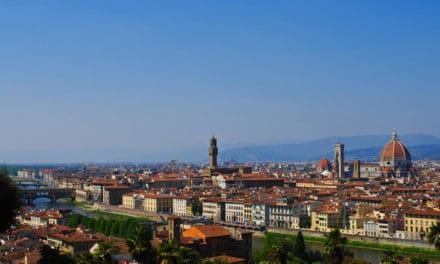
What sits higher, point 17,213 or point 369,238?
point 17,213

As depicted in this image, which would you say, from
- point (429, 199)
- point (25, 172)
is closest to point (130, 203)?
point (429, 199)

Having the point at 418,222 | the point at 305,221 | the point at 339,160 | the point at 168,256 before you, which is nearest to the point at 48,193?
the point at 339,160

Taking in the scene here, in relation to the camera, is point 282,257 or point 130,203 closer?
point 282,257

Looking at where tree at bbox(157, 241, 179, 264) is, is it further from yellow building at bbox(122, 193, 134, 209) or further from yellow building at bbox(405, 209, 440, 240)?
yellow building at bbox(122, 193, 134, 209)

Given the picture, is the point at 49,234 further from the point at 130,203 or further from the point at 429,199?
the point at 130,203

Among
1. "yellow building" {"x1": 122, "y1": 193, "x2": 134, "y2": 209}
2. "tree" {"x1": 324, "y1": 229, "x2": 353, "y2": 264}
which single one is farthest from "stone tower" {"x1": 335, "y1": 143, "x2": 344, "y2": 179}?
"tree" {"x1": 324, "y1": 229, "x2": 353, "y2": 264}

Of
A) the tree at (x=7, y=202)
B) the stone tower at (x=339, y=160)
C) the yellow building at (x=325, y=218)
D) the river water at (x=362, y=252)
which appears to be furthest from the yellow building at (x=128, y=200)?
the tree at (x=7, y=202)

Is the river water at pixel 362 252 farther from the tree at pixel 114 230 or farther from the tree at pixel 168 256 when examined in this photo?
the tree at pixel 168 256
